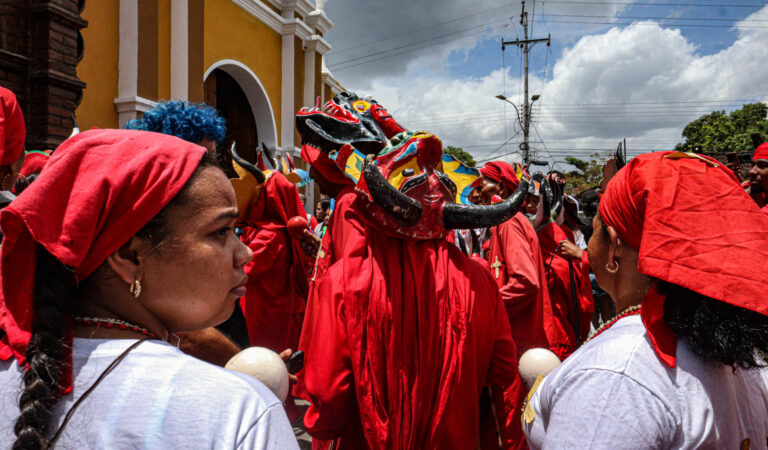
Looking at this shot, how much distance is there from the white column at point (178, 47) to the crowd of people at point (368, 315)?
7280 millimetres

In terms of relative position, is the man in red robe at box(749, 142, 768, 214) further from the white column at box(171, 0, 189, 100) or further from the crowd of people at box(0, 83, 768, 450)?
the white column at box(171, 0, 189, 100)

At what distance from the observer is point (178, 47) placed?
8977mm

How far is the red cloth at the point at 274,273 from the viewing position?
4512mm

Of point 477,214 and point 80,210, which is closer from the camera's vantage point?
point 80,210

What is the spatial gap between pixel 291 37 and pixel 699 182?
12.7 metres

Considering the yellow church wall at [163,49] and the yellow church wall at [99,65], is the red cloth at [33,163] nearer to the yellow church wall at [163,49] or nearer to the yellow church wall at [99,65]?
the yellow church wall at [99,65]

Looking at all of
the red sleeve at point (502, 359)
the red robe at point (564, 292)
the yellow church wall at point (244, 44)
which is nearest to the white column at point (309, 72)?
the yellow church wall at point (244, 44)

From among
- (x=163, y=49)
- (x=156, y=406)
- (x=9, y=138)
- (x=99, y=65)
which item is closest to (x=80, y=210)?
(x=156, y=406)

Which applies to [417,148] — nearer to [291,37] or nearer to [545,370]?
[545,370]

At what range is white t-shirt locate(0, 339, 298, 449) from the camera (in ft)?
2.85

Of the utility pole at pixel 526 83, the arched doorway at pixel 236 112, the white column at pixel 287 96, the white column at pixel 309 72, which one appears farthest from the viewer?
the utility pole at pixel 526 83

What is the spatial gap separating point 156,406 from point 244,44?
38.4ft

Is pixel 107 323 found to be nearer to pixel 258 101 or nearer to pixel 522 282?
pixel 522 282

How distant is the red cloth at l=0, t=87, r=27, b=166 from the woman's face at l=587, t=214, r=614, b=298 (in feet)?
7.91
